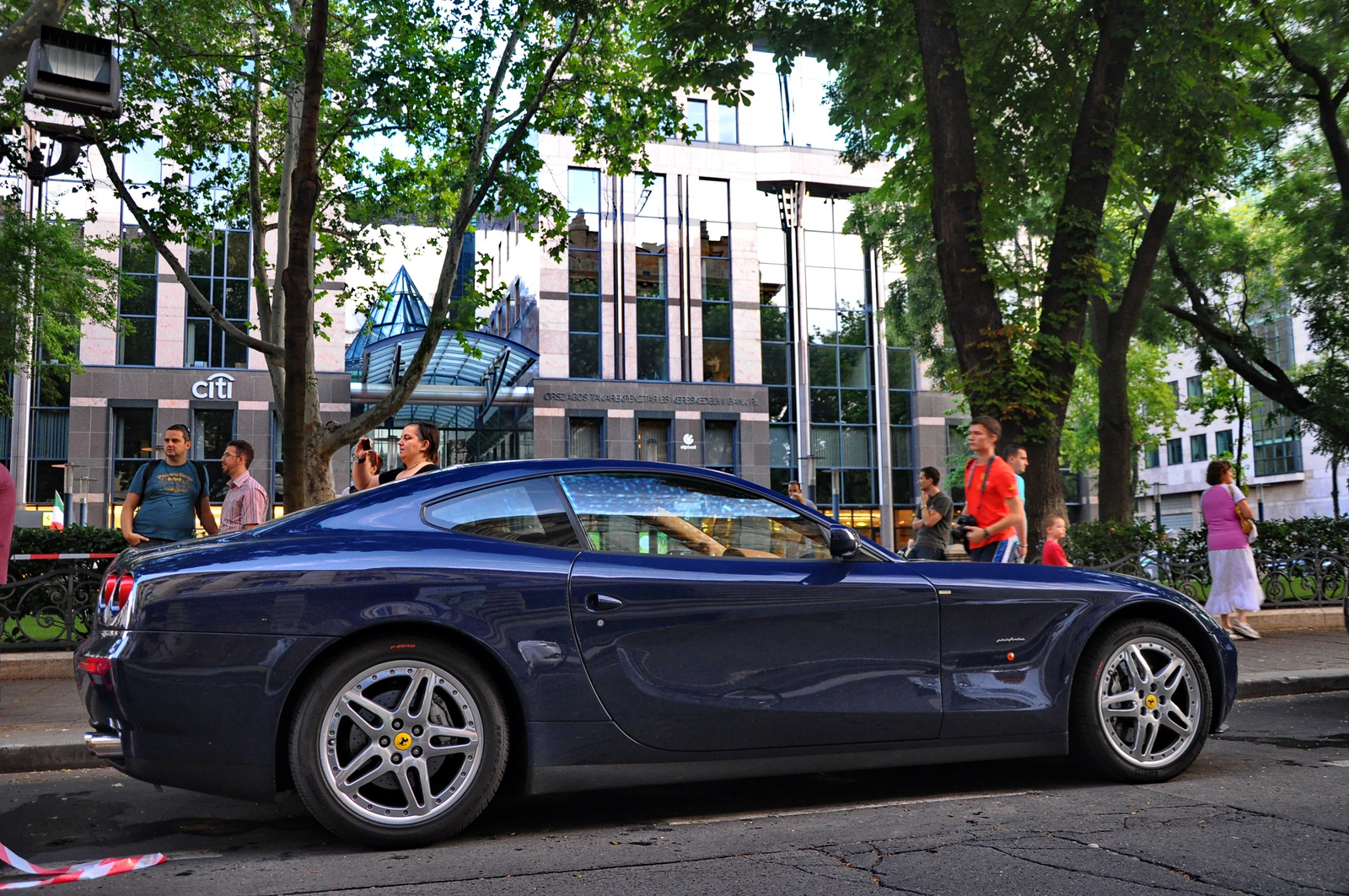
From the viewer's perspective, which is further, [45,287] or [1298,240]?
[45,287]

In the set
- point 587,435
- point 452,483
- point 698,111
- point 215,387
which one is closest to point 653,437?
Result: point 587,435

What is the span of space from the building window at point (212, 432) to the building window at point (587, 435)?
32.4 feet

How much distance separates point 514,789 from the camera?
165 inches

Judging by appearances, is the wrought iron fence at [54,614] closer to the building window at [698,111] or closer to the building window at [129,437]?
the building window at [129,437]

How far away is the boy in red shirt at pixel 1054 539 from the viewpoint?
10.2m

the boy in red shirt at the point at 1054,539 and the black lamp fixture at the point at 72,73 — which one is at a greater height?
the black lamp fixture at the point at 72,73

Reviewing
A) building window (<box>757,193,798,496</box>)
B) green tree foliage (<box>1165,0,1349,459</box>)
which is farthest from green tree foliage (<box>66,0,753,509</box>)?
building window (<box>757,193,798,496</box>)

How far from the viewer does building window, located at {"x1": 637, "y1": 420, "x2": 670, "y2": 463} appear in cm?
3569

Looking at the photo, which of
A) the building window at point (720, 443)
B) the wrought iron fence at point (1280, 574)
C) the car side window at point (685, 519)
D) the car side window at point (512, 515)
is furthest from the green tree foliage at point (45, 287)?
the building window at point (720, 443)

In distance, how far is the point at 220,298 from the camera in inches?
1277

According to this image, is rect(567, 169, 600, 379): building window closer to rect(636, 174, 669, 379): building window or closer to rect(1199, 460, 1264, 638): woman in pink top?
rect(636, 174, 669, 379): building window

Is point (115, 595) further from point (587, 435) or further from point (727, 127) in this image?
point (727, 127)

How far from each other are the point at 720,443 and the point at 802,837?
32.7 meters

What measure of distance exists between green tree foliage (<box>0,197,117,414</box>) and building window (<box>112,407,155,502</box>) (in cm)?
908
